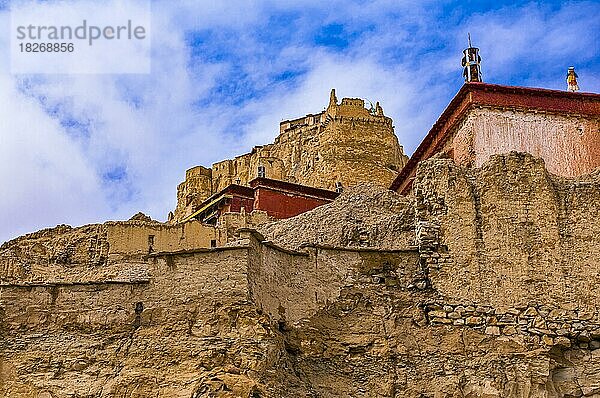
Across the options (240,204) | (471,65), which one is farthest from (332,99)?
(471,65)

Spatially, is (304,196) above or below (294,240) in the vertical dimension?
above

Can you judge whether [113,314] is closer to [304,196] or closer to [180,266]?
[180,266]

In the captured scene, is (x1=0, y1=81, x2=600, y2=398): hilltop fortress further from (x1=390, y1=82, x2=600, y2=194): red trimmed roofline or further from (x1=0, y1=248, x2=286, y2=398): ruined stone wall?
(x1=390, y1=82, x2=600, y2=194): red trimmed roofline

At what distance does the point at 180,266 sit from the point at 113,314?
1556mm

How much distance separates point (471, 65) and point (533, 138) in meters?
2.94

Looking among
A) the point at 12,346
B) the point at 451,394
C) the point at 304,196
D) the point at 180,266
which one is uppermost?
the point at 304,196

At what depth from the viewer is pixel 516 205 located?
858 inches

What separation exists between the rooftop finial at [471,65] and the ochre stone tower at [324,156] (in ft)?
81.1

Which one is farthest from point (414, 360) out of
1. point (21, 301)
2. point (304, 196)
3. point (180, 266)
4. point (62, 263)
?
point (304, 196)

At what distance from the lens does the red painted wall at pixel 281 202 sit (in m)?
37.4

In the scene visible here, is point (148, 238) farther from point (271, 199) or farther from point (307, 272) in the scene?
point (271, 199)

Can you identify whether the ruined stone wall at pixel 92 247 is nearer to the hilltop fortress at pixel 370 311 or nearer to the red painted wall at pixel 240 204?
the hilltop fortress at pixel 370 311

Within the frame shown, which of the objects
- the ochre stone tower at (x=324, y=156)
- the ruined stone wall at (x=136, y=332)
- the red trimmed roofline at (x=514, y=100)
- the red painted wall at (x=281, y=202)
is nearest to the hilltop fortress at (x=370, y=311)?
the ruined stone wall at (x=136, y=332)

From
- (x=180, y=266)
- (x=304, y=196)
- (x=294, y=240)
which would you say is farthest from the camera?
(x=304, y=196)
